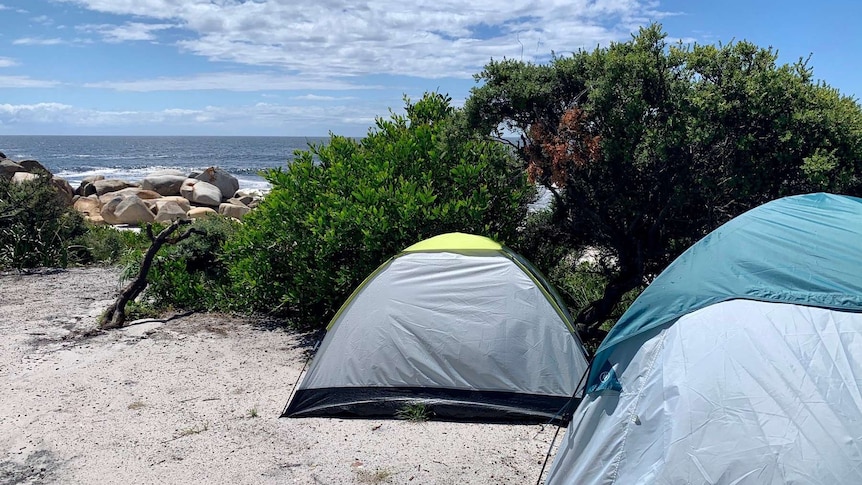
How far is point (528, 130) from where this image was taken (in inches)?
319

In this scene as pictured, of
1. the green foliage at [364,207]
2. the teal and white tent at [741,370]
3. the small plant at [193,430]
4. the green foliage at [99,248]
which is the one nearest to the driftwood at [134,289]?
the green foliage at [364,207]

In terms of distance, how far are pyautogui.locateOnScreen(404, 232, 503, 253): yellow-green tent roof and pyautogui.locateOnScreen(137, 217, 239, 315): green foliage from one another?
4.64 metres

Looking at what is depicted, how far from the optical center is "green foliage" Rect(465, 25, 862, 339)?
7.12 metres

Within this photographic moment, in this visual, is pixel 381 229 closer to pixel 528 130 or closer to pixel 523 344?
pixel 528 130

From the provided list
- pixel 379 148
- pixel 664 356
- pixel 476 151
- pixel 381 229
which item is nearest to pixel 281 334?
pixel 381 229

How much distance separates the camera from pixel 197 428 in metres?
6.27

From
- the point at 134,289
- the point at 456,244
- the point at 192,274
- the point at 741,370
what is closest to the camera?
the point at 741,370

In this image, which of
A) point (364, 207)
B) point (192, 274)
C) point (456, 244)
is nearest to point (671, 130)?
point (456, 244)

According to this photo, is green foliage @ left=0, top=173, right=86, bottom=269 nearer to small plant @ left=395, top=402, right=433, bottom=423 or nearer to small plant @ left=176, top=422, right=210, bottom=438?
small plant @ left=176, top=422, right=210, bottom=438

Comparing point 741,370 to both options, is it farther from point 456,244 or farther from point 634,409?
point 456,244

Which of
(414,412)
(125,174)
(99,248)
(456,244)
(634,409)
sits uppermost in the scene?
(456,244)

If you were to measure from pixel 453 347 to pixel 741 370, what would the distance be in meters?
2.85

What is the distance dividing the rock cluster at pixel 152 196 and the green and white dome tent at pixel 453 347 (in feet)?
55.7

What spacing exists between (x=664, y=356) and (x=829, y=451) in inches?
41.1
